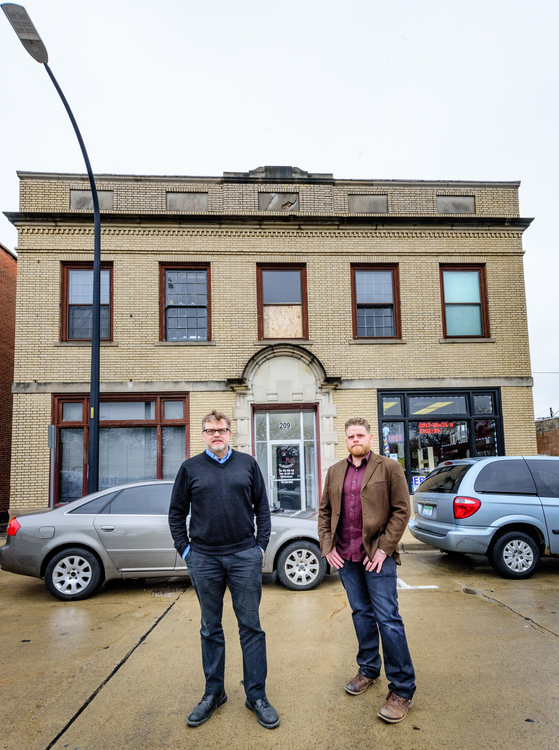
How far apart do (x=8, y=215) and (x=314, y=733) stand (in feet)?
42.6

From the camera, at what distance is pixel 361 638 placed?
380 cm

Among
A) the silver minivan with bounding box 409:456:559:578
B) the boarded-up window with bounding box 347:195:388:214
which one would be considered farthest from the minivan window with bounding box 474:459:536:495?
the boarded-up window with bounding box 347:195:388:214

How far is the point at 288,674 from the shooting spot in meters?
4.18

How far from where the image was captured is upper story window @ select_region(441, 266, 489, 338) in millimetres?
13781

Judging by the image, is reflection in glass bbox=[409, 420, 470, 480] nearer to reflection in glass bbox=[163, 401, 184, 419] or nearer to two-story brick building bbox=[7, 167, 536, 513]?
two-story brick building bbox=[7, 167, 536, 513]

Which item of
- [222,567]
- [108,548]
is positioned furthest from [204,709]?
[108,548]

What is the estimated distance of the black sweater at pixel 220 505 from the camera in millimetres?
3475

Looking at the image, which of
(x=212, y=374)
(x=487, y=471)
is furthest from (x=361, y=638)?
(x=212, y=374)

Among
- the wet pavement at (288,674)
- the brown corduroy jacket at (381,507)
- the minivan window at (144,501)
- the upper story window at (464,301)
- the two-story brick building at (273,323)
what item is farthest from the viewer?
the upper story window at (464,301)

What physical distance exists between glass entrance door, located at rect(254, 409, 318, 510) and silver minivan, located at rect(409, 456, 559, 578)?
5195 millimetres

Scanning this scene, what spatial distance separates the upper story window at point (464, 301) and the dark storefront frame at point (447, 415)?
1.43m

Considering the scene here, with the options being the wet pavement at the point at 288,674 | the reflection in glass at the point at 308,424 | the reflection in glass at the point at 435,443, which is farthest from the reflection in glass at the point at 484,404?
the wet pavement at the point at 288,674

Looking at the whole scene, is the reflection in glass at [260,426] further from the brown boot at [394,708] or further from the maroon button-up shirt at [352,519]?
the brown boot at [394,708]

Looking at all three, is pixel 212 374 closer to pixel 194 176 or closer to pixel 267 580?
pixel 194 176
